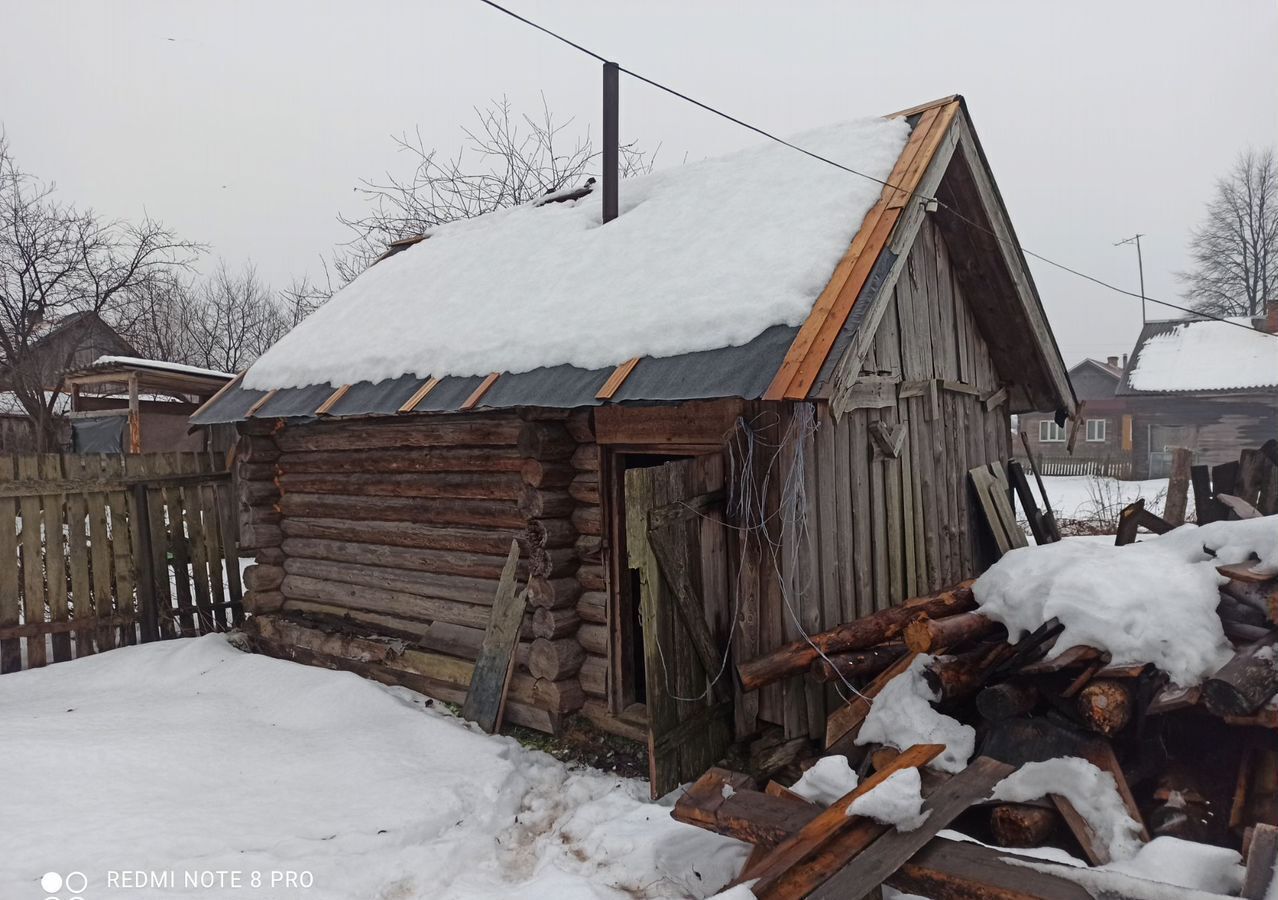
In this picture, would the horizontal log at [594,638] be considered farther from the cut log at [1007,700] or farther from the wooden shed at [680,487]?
the cut log at [1007,700]

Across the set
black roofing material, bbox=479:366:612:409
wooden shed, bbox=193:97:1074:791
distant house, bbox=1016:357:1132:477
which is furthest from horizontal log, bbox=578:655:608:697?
distant house, bbox=1016:357:1132:477

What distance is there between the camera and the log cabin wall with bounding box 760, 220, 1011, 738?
204 inches

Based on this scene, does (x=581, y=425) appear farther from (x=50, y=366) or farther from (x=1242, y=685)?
(x=50, y=366)

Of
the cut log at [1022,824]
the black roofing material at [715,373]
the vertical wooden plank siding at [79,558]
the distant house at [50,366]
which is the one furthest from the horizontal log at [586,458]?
the distant house at [50,366]

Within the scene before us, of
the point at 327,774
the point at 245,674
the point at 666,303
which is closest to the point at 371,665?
the point at 245,674

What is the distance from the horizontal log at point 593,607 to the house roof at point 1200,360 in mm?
Answer: 28097

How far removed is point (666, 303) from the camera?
5.61 meters

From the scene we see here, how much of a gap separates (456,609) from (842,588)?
3475mm

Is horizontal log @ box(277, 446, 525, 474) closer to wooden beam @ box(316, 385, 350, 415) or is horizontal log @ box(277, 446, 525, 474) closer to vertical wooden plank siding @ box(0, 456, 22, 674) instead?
Result: wooden beam @ box(316, 385, 350, 415)

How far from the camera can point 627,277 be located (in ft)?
20.8

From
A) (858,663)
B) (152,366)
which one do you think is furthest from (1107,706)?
(152,366)

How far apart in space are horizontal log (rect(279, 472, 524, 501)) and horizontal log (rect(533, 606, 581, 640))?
1007 millimetres

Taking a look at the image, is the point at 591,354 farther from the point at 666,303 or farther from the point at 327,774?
the point at 327,774

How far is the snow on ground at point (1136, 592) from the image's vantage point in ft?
13.5
